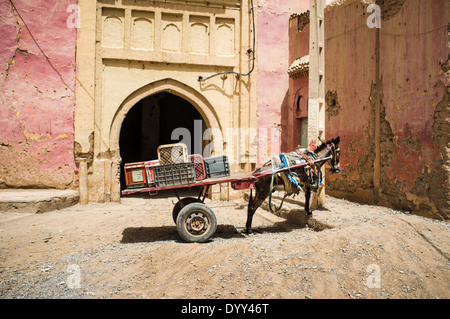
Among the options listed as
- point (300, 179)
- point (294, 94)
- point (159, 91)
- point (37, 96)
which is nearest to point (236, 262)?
point (300, 179)

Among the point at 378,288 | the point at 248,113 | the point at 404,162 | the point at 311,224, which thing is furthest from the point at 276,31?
the point at 378,288

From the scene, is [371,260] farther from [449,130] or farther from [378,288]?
[449,130]

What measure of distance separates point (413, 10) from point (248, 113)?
448 cm

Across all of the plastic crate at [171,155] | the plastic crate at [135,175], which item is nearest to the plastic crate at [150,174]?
the plastic crate at [135,175]

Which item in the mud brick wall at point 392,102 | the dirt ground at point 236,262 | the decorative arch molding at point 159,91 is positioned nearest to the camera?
the dirt ground at point 236,262

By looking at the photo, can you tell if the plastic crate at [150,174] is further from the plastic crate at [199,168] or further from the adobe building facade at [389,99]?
the adobe building facade at [389,99]

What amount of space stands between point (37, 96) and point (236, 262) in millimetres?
7064

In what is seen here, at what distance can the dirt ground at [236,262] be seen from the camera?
306 cm

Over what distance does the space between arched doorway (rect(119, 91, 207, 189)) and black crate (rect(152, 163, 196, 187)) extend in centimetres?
958

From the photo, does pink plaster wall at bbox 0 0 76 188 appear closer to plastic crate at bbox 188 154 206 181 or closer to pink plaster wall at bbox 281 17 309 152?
plastic crate at bbox 188 154 206 181

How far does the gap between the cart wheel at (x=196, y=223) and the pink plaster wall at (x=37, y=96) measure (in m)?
5.02

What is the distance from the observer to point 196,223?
14.5 ft

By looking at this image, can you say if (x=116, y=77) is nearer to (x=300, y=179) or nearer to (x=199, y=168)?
(x=199, y=168)
